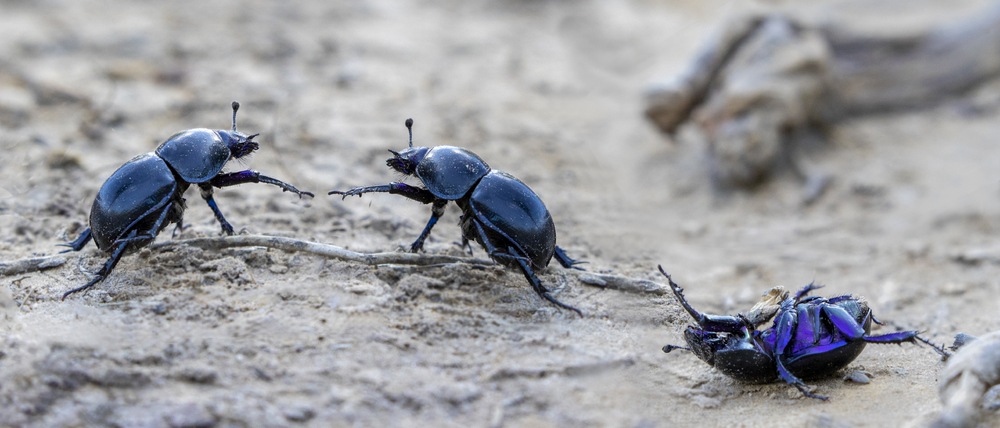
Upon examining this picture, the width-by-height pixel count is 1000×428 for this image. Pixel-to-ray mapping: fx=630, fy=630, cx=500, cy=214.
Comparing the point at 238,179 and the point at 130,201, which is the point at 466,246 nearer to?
the point at 238,179

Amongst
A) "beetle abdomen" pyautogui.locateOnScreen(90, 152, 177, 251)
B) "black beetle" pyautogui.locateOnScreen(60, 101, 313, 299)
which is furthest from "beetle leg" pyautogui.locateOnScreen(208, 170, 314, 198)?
"beetle abdomen" pyautogui.locateOnScreen(90, 152, 177, 251)

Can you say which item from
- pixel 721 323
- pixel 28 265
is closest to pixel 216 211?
pixel 28 265

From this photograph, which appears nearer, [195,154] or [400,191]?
[195,154]

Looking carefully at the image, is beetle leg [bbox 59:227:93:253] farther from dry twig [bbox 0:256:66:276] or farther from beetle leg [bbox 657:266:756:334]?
beetle leg [bbox 657:266:756:334]

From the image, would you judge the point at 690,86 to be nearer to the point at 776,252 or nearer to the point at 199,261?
the point at 776,252

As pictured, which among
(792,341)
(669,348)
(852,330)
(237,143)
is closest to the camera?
(852,330)

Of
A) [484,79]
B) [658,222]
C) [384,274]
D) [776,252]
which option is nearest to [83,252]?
[384,274]

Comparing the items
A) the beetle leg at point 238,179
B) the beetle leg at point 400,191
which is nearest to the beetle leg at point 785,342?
the beetle leg at point 400,191
